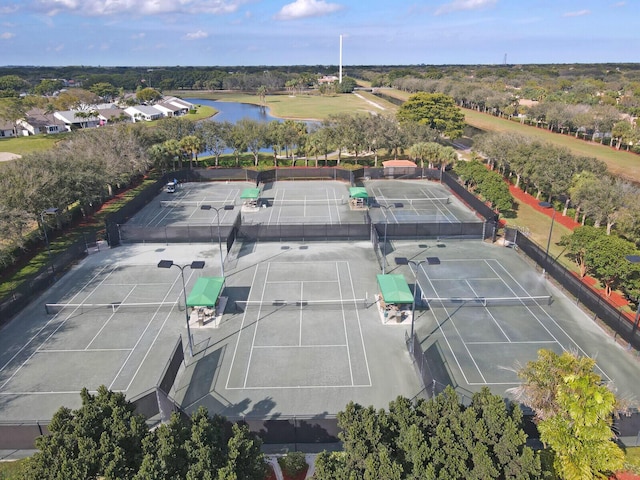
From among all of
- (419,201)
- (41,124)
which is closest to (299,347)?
(419,201)

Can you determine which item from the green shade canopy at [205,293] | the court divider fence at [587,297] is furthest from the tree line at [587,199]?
the green shade canopy at [205,293]

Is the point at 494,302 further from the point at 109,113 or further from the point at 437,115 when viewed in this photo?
the point at 109,113

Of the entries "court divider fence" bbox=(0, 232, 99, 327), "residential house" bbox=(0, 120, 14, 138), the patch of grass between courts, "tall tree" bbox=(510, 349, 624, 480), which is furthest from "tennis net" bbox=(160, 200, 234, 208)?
"residential house" bbox=(0, 120, 14, 138)

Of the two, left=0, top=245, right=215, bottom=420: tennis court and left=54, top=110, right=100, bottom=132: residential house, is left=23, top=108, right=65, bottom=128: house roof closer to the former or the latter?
left=54, top=110, right=100, bottom=132: residential house

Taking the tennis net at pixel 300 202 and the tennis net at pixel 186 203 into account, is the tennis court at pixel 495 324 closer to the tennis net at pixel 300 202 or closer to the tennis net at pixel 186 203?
the tennis net at pixel 300 202

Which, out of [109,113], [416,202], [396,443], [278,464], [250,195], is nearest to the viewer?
[396,443]

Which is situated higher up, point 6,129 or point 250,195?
point 6,129
